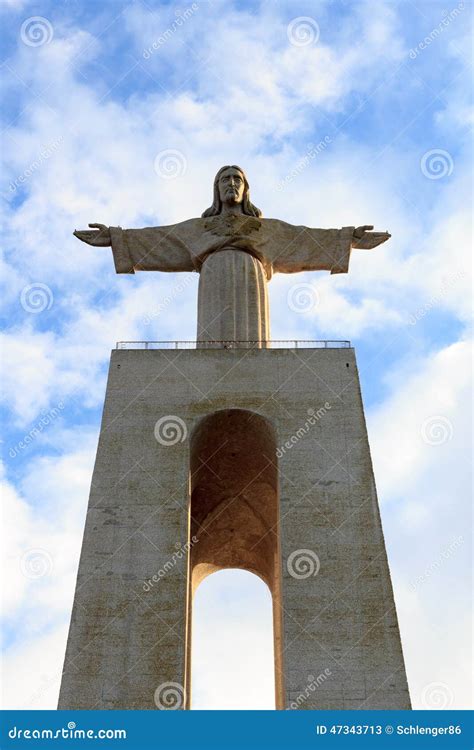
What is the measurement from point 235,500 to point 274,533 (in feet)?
3.90

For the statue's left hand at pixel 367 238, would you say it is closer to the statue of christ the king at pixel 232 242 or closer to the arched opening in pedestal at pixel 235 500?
the statue of christ the king at pixel 232 242

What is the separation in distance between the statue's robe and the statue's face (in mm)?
430

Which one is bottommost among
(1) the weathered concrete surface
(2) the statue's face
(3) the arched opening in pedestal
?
(1) the weathered concrete surface

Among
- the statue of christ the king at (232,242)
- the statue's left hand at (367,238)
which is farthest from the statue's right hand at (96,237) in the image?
the statue's left hand at (367,238)

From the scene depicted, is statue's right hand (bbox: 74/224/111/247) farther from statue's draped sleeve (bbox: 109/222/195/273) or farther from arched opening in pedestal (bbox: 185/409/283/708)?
arched opening in pedestal (bbox: 185/409/283/708)

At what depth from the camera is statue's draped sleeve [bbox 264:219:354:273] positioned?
70.3 feet

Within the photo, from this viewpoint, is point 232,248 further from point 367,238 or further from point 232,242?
point 367,238

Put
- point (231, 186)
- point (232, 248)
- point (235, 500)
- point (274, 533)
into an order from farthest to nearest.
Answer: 1. point (231, 186)
2. point (232, 248)
3. point (235, 500)
4. point (274, 533)

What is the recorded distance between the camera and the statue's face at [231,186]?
21562mm

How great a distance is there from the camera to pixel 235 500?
2034 cm

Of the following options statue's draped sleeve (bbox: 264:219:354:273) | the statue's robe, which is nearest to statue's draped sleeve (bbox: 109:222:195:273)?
the statue's robe

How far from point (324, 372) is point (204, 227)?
554 centimetres

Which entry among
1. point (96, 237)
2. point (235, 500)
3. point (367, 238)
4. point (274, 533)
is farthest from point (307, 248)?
point (274, 533)

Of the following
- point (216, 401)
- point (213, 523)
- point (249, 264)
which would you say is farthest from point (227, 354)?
point (213, 523)
